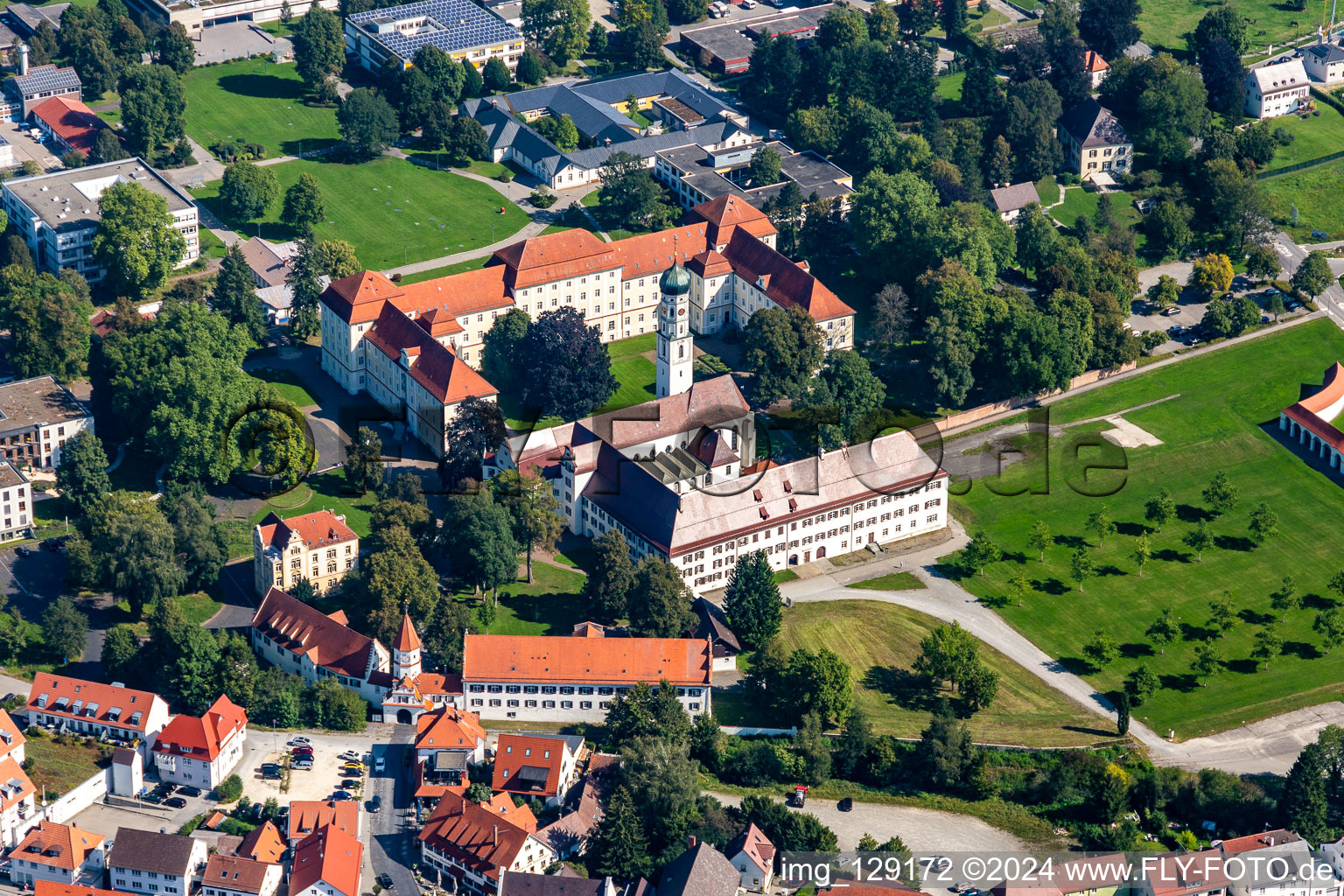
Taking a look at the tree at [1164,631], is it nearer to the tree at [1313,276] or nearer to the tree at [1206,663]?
the tree at [1206,663]

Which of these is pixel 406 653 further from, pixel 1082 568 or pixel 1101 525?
pixel 1101 525

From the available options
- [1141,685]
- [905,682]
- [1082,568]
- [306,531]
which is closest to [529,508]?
[306,531]

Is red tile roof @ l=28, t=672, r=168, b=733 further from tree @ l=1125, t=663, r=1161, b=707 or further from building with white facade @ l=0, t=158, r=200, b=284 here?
tree @ l=1125, t=663, r=1161, b=707

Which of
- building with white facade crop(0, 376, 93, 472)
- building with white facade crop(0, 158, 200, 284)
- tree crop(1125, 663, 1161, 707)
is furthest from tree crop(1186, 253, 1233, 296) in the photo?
building with white facade crop(0, 376, 93, 472)

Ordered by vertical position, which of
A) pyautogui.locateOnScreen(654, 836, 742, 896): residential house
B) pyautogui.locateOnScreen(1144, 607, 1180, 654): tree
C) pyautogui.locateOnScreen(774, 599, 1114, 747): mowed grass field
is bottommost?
pyautogui.locateOnScreen(774, 599, 1114, 747): mowed grass field

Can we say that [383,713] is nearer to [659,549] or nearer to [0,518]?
[659,549]
